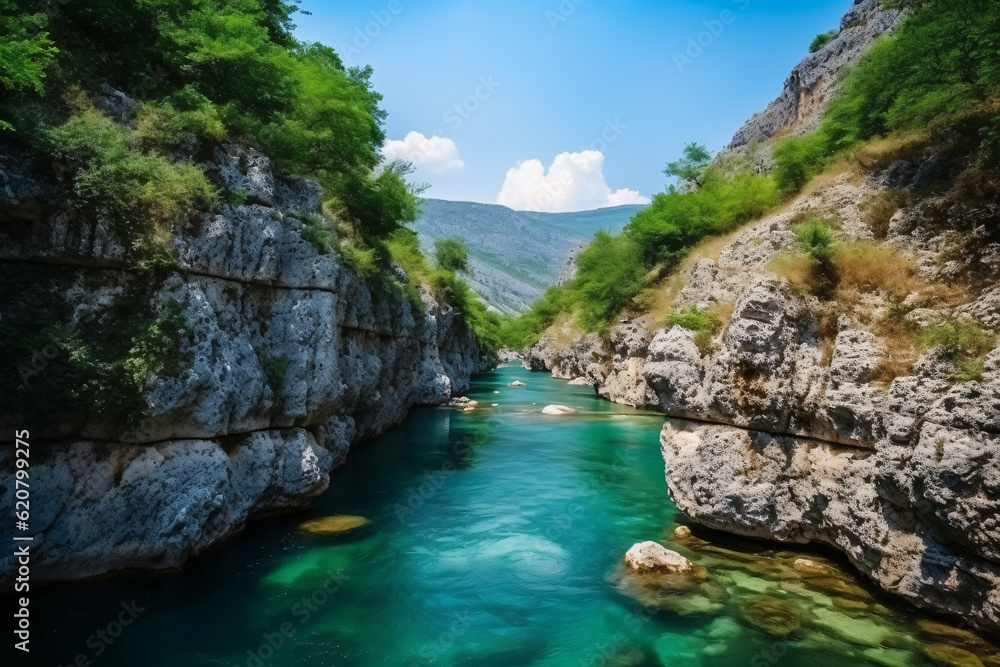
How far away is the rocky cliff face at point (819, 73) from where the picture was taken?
42.9m

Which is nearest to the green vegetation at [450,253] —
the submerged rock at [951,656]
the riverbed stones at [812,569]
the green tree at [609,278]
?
the green tree at [609,278]

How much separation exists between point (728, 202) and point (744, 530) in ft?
50.9

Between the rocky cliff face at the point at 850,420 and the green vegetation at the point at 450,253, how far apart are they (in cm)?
3590

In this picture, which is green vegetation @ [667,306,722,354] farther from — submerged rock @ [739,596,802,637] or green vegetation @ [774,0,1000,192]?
green vegetation @ [774,0,1000,192]

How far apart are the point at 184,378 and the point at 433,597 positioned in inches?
274

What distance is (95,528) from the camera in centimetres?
947

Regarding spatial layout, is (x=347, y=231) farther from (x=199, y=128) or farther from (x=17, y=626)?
(x=17, y=626)

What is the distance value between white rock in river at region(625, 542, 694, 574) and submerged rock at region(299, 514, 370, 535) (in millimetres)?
7333

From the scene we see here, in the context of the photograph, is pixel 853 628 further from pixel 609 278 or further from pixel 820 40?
pixel 820 40

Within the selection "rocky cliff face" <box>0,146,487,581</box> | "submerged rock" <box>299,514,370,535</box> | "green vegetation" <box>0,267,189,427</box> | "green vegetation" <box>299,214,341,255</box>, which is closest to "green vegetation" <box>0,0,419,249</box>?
"rocky cliff face" <box>0,146,487,581</box>

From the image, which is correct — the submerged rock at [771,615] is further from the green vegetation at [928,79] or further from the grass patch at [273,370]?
the grass patch at [273,370]

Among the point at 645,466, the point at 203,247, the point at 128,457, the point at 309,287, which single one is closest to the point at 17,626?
the point at 128,457

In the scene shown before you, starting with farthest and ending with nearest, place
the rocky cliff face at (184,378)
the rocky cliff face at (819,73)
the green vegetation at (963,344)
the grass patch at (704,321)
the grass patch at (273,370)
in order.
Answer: the rocky cliff face at (819,73) → the grass patch at (273,370) → the grass patch at (704,321) → the rocky cliff face at (184,378) → the green vegetation at (963,344)

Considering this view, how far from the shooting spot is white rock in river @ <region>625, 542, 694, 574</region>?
10578 millimetres
